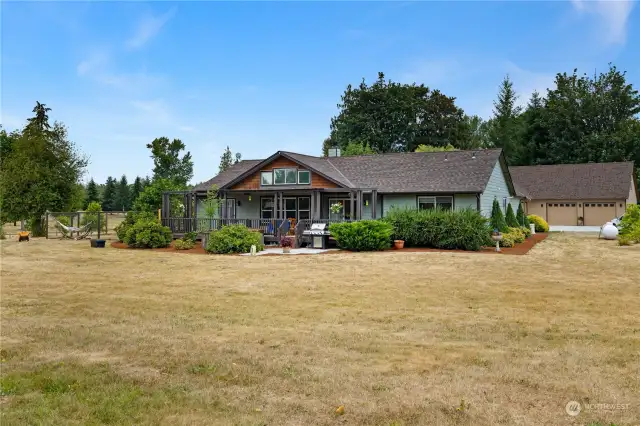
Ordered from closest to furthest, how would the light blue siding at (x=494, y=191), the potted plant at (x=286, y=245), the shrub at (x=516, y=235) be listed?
the potted plant at (x=286, y=245)
the shrub at (x=516, y=235)
the light blue siding at (x=494, y=191)

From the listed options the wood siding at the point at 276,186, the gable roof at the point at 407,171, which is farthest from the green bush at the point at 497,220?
the wood siding at the point at 276,186

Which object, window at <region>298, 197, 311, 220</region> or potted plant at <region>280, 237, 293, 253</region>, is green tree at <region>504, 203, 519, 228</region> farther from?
potted plant at <region>280, 237, 293, 253</region>

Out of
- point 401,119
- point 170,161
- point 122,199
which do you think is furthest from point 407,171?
point 122,199

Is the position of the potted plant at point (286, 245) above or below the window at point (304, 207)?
below

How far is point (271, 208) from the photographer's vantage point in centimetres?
2706

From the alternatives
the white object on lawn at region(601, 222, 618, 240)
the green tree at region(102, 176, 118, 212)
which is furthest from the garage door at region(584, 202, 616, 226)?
the green tree at region(102, 176, 118, 212)

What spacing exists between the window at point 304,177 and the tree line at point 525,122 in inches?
858

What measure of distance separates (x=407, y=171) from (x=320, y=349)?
21.1m

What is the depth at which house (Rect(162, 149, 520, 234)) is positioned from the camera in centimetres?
2346

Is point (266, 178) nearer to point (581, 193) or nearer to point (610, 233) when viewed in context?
point (610, 233)

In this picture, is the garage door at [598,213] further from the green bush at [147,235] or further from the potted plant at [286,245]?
the green bush at [147,235]

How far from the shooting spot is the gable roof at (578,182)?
36.2 metres

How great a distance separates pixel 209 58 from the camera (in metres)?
19.7

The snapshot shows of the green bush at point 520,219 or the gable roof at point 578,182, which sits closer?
the green bush at point 520,219
